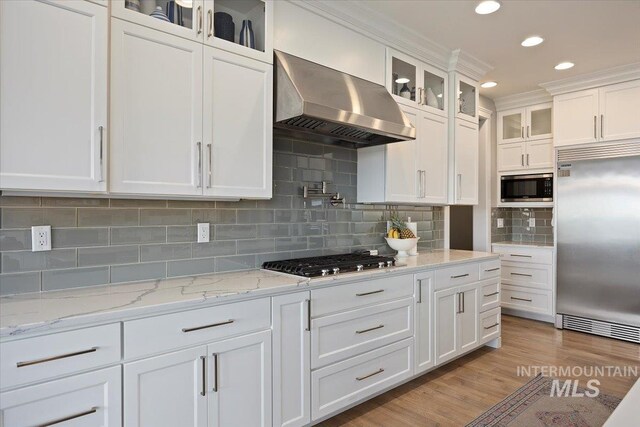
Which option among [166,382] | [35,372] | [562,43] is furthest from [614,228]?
[35,372]

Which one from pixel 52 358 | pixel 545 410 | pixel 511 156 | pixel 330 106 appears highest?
pixel 511 156

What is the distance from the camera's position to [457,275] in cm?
316

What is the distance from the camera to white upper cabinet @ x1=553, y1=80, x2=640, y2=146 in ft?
12.8

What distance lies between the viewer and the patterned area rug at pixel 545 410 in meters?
2.39

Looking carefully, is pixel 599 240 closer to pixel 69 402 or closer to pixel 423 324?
pixel 423 324

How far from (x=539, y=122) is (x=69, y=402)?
5.20m

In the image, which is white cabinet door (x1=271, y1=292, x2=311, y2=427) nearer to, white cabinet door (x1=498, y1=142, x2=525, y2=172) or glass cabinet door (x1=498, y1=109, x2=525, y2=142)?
white cabinet door (x1=498, y1=142, x2=525, y2=172)

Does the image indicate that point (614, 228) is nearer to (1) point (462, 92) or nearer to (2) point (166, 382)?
(1) point (462, 92)

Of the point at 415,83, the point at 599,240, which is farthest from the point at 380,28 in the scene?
the point at 599,240

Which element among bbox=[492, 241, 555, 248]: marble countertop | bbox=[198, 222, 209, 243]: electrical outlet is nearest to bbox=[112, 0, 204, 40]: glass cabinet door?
bbox=[198, 222, 209, 243]: electrical outlet

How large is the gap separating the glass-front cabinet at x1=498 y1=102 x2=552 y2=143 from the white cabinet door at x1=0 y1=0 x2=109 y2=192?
4655 mm

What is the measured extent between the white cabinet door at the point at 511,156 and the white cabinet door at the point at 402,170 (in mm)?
2223

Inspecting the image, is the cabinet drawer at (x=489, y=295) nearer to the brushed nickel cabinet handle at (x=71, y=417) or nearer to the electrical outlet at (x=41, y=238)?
the brushed nickel cabinet handle at (x=71, y=417)

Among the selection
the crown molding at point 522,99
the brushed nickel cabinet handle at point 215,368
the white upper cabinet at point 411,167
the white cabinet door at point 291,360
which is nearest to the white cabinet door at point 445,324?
the white upper cabinet at point 411,167
